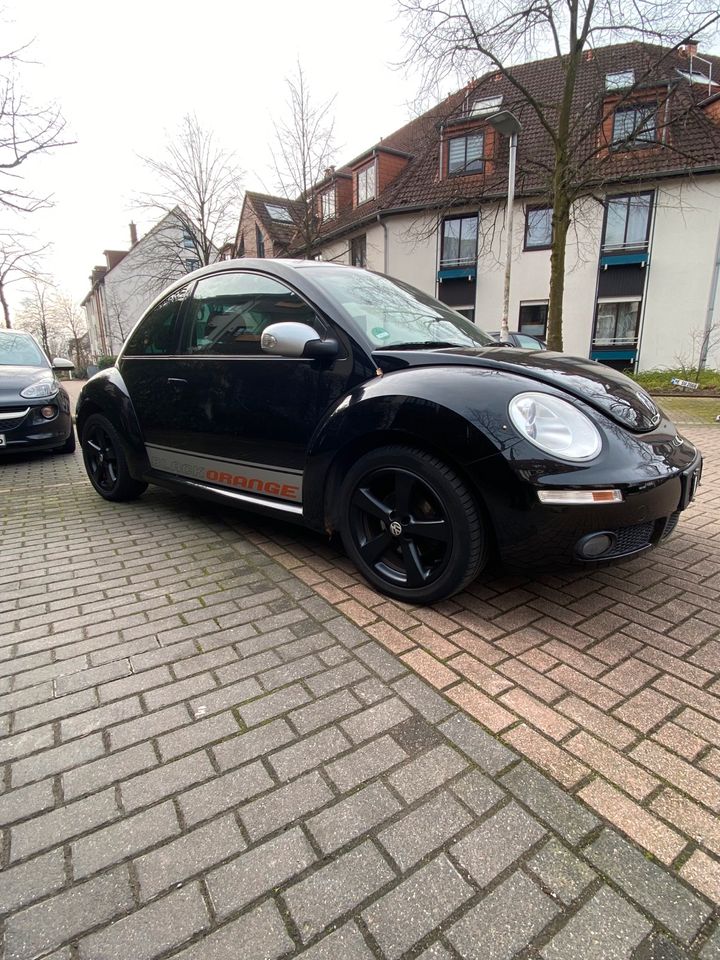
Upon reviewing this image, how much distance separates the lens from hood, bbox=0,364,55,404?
19.8 feet

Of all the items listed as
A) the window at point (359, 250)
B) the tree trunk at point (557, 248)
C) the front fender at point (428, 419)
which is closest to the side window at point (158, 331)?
the front fender at point (428, 419)

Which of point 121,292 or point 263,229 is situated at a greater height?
point 263,229

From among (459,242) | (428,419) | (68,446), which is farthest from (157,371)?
(459,242)

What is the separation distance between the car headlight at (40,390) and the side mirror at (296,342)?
187 inches

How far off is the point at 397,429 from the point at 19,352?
662 cm

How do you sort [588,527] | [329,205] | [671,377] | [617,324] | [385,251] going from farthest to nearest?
[329,205] < [385,251] < [617,324] < [671,377] < [588,527]

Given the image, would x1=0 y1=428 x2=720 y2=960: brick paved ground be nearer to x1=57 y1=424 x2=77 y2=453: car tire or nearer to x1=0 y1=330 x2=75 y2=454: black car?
x1=0 y1=330 x2=75 y2=454: black car

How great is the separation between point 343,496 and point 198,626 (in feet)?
3.00

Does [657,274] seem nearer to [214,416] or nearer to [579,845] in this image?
[214,416]

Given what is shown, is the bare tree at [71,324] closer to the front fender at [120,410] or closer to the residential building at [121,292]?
the residential building at [121,292]

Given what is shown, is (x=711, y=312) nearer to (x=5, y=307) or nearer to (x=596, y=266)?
(x=596, y=266)

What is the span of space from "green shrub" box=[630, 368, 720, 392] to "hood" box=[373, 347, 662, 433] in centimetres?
1554

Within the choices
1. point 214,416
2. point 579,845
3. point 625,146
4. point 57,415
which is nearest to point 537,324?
point 625,146

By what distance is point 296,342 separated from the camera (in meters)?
2.65
